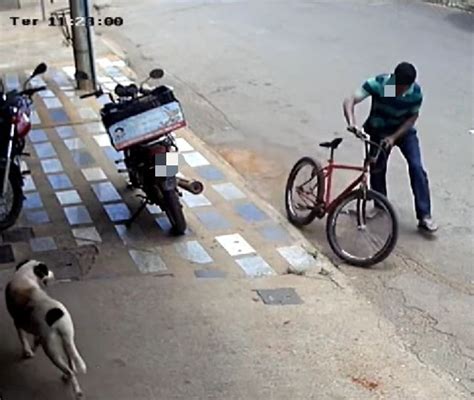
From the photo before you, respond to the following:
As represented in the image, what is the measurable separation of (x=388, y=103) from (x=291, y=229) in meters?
1.35

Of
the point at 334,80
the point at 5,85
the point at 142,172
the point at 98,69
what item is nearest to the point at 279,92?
the point at 334,80

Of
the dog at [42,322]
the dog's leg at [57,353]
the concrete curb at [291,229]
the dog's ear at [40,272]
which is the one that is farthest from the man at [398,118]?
the dog's leg at [57,353]

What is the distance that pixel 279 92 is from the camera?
1156cm

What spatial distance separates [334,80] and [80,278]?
6623mm

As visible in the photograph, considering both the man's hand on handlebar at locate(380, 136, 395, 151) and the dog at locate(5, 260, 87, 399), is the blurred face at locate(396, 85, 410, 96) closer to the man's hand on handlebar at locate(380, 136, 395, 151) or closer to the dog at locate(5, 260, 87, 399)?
the man's hand on handlebar at locate(380, 136, 395, 151)

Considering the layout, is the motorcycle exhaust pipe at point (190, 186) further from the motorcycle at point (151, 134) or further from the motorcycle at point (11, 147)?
the motorcycle at point (11, 147)

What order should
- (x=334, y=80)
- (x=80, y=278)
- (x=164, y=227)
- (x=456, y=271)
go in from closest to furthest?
(x=80, y=278) → (x=456, y=271) → (x=164, y=227) → (x=334, y=80)

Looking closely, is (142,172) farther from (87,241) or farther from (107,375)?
(107,375)

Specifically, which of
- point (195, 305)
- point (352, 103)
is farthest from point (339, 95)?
point (195, 305)

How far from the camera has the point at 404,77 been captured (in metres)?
6.94

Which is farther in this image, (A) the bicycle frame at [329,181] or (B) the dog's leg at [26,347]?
(A) the bicycle frame at [329,181]

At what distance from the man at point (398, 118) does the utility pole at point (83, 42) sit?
5052 millimetres

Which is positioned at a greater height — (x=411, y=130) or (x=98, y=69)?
(x=411, y=130)

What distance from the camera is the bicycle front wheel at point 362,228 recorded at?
21.9 feet
